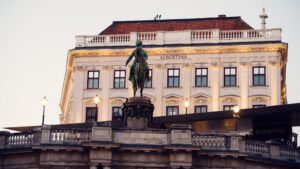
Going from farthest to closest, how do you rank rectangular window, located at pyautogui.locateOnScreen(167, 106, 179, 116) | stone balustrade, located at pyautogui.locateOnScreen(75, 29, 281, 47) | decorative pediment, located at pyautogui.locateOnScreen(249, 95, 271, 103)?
stone balustrade, located at pyautogui.locateOnScreen(75, 29, 281, 47) → rectangular window, located at pyautogui.locateOnScreen(167, 106, 179, 116) → decorative pediment, located at pyautogui.locateOnScreen(249, 95, 271, 103)

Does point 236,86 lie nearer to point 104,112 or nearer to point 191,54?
point 191,54

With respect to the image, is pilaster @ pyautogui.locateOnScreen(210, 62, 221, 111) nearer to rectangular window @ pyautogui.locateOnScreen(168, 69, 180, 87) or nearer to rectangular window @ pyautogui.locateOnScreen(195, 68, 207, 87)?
rectangular window @ pyautogui.locateOnScreen(195, 68, 207, 87)

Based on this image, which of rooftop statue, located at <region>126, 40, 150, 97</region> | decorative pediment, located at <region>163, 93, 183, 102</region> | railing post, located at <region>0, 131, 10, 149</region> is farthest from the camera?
decorative pediment, located at <region>163, 93, 183, 102</region>

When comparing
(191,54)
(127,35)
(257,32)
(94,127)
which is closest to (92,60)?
(127,35)

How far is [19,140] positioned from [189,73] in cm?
4161

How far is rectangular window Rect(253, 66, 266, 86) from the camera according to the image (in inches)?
3469

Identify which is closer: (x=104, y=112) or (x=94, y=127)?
(x=94, y=127)

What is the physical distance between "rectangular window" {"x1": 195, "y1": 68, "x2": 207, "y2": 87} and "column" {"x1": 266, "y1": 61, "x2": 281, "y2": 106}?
23.1 ft

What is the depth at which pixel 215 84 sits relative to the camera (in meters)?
88.8

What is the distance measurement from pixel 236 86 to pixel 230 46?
15.3 ft

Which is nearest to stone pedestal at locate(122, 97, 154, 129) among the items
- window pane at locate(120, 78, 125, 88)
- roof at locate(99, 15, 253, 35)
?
window pane at locate(120, 78, 125, 88)

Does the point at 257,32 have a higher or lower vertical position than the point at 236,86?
higher

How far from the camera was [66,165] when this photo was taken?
48.9 metres

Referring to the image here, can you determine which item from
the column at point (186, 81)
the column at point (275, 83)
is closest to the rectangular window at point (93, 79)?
the column at point (186, 81)
